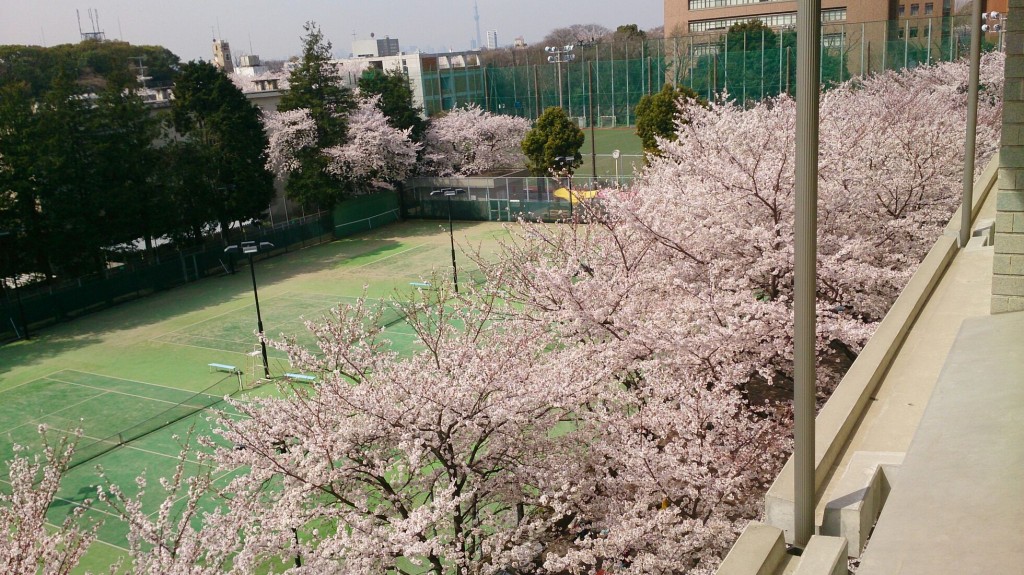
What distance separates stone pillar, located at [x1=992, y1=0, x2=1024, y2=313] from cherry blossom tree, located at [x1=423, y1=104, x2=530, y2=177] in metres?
42.6

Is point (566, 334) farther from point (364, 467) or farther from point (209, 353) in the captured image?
point (209, 353)

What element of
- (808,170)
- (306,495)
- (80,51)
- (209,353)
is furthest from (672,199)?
(80,51)

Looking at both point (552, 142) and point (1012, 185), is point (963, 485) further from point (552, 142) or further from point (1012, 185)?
point (552, 142)

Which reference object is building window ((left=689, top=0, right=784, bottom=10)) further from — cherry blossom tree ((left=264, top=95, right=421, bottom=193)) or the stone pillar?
the stone pillar

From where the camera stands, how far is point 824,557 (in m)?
4.99

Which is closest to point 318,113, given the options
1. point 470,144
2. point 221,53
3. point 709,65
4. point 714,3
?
point 470,144

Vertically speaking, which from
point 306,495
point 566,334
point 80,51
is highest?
A: point 80,51

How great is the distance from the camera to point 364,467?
1039 cm

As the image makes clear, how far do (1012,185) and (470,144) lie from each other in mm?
45544

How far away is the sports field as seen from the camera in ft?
59.7

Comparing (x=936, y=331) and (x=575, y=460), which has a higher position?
(x=936, y=331)

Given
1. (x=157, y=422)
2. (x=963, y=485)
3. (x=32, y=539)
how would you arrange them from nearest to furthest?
(x=963, y=485), (x=32, y=539), (x=157, y=422)

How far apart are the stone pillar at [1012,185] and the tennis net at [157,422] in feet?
49.0

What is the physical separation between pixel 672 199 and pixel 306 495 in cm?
993
